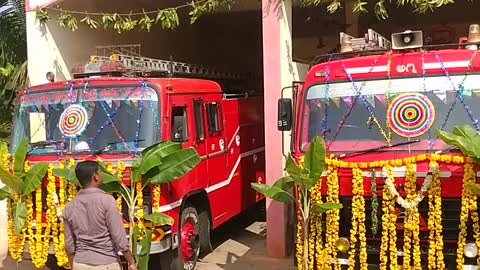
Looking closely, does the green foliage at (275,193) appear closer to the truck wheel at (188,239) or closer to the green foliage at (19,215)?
the truck wheel at (188,239)

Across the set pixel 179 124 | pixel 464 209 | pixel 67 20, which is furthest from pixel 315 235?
pixel 67 20

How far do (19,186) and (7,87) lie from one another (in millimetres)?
7207

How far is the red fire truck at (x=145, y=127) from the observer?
6.95m

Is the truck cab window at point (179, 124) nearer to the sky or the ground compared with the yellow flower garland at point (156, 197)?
nearer to the sky

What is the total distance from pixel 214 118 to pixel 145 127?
1621 mm

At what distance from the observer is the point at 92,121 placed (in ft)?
23.3

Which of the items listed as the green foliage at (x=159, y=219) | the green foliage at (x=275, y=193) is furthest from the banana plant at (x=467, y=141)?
the green foliage at (x=159, y=219)

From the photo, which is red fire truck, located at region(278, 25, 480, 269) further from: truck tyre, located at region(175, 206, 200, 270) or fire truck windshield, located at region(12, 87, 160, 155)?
truck tyre, located at region(175, 206, 200, 270)

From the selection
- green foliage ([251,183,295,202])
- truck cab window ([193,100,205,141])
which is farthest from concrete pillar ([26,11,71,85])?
green foliage ([251,183,295,202])

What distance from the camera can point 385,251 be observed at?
5.52m

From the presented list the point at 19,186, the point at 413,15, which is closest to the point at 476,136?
the point at 19,186

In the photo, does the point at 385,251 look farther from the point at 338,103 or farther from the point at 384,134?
the point at 338,103

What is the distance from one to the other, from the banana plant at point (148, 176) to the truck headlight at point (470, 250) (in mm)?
2708

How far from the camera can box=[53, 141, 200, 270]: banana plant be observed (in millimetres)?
6301
